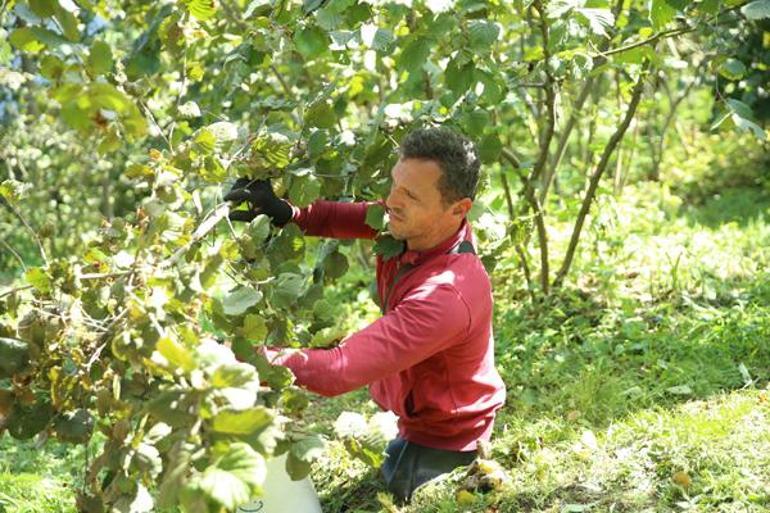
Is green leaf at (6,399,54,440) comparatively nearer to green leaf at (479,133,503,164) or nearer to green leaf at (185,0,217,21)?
green leaf at (185,0,217,21)

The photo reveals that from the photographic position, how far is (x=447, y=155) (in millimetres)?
2785

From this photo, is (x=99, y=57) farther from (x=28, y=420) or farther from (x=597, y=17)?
(x=597, y=17)

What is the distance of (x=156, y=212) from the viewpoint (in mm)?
2076

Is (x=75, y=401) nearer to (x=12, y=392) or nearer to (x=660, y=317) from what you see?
(x=12, y=392)

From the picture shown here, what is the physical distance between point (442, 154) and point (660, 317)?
1834 millimetres

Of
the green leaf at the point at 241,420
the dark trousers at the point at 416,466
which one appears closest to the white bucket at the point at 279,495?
the dark trousers at the point at 416,466

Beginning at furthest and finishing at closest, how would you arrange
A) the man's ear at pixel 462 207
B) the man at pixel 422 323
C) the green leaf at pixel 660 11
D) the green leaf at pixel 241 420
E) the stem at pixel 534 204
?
the stem at pixel 534 204 → the man's ear at pixel 462 207 → the green leaf at pixel 660 11 → the man at pixel 422 323 → the green leaf at pixel 241 420

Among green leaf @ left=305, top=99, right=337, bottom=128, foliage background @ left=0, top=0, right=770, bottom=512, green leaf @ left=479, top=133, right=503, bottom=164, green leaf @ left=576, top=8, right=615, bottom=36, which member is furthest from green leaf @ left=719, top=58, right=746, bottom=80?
green leaf @ left=305, top=99, right=337, bottom=128

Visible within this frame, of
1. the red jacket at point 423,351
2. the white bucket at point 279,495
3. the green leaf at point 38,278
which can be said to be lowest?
the white bucket at point 279,495

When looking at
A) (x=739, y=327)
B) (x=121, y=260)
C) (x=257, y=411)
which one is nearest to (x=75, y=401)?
(x=121, y=260)

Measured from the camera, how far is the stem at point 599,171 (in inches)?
160

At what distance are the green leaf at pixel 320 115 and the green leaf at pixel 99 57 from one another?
121cm

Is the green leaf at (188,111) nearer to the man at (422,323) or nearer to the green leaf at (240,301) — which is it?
the man at (422,323)

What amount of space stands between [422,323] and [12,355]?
1.09 m
